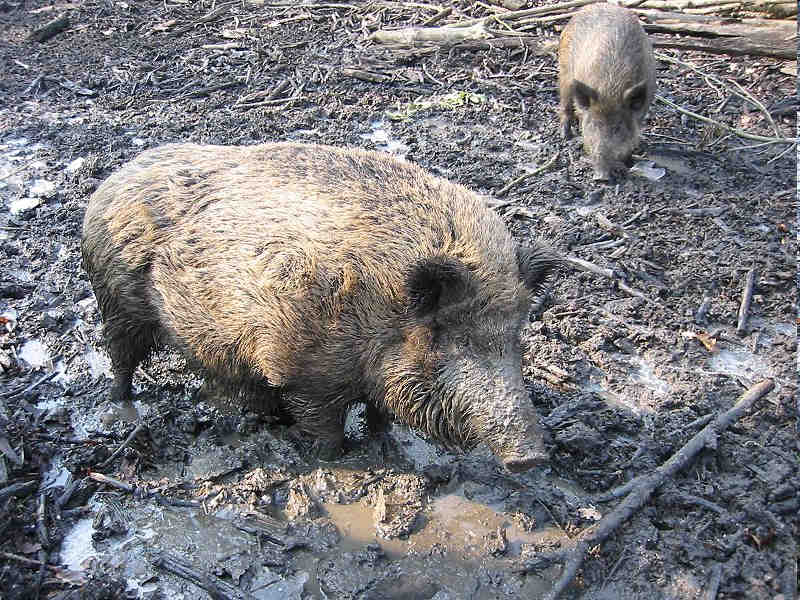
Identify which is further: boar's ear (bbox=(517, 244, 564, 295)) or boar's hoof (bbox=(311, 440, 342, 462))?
boar's hoof (bbox=(311, 440, 342, 462))

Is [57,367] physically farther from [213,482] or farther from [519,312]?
[519,312]

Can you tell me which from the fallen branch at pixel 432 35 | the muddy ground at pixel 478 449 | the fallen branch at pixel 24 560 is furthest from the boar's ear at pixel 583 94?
the fallen branch at pixel 24 560

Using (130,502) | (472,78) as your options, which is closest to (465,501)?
(130,502)

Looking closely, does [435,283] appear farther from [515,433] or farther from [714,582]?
[714,582]

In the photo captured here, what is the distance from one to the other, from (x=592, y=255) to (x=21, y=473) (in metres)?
4.19

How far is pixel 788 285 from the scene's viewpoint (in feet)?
17.3

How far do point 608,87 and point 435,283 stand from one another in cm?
488

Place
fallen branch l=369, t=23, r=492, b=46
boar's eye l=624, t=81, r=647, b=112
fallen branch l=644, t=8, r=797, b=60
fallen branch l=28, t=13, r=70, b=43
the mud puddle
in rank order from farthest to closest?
1. fallen branch l=28, t=13, r=70, b=43
2. fallen branch l=369, t=23, r=492, b=46
3. fallen branch l=644, t=8, r=797, b=60
4. boar's eye l=624, t=81, r=647, b=112
5. the mud puddle

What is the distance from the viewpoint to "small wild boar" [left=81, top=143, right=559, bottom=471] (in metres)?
3.34

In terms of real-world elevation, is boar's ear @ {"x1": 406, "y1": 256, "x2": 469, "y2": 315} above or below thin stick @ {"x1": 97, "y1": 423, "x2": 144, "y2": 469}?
above

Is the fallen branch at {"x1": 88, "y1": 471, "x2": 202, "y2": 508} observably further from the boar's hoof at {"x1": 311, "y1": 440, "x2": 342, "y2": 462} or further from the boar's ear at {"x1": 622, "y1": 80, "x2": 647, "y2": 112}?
the boar's ear at {"x1": 622, "y1": 80, "x2": 647, "y2": 112}

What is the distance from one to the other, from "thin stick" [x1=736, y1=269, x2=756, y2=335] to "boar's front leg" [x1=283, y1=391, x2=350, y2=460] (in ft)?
9.18

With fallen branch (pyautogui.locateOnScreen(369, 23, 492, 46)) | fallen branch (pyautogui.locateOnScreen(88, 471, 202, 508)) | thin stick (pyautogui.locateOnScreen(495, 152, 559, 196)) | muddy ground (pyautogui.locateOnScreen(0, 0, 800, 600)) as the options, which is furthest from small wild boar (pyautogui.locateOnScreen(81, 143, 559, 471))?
fallen branch (pyautogui.locateOnScreen(369, 23, 492, 46))

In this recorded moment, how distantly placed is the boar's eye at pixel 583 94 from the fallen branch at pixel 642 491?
3912mm
